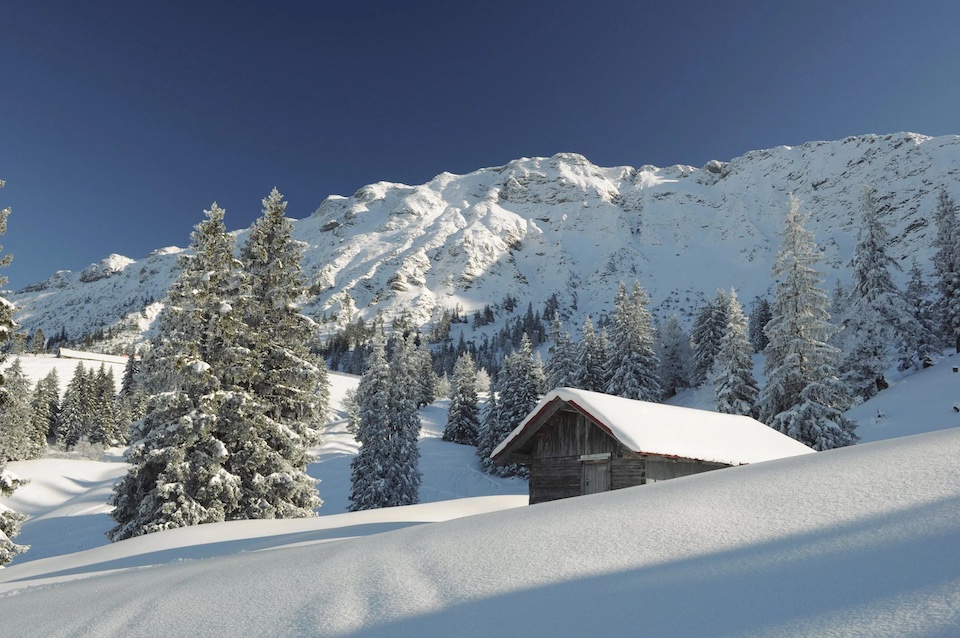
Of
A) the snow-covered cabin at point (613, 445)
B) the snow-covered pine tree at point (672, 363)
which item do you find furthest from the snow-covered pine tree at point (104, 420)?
→ the snow-covered cabin at point (613, 445)

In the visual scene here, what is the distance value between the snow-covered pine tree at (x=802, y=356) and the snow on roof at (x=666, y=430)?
9.11 m

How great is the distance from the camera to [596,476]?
15.9 m

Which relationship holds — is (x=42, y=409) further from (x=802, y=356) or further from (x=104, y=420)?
(x=802, y=356)

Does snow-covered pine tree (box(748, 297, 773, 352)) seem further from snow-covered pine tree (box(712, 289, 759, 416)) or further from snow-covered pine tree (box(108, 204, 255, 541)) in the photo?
snow-covered pine tree (box(108, 204, 255, 541))

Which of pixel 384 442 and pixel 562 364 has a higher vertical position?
pixel 562 364

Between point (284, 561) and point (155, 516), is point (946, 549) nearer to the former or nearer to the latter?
point (284, 561)

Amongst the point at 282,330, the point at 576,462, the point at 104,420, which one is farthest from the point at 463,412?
the point at 104,420

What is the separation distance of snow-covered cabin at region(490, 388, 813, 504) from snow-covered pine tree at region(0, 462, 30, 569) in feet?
44.6

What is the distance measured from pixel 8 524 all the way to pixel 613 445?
1723 centimetres

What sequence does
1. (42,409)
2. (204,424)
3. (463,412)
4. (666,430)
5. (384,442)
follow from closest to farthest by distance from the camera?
1. (666,430)
2. (204,424)
3. (384,442)
4. (463,412)
5. (42,409)

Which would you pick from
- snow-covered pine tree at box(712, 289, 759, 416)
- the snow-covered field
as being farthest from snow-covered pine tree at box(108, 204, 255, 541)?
snow-covered pine tree at box(712, 289, 759, 416)

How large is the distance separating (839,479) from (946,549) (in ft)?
5.90

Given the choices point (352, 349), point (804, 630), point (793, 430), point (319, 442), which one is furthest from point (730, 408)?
point (352, 349)

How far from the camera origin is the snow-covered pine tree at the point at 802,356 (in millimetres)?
26609
